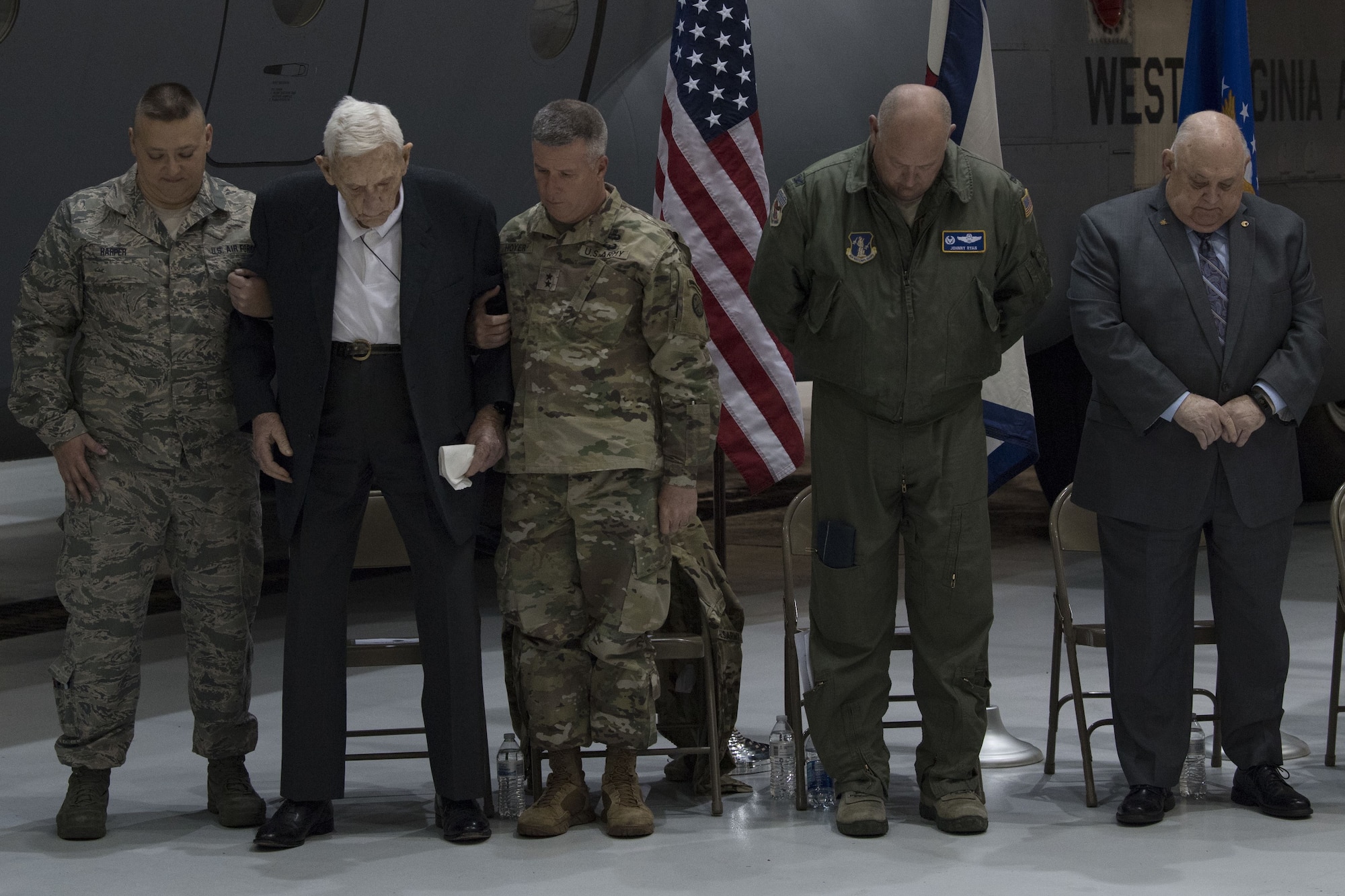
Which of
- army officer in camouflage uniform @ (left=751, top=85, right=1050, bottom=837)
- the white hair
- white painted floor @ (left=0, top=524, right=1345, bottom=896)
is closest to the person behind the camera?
white painted floor @ (left=0, top=524, right=1345, bottom=896)

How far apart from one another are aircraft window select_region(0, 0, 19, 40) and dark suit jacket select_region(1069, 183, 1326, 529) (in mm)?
3596

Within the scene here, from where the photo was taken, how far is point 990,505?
35.1 feet

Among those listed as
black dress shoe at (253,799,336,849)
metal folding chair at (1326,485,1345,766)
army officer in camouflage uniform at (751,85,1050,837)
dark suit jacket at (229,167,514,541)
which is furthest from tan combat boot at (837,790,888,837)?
metal folding chair at (1326,485,1345,766)

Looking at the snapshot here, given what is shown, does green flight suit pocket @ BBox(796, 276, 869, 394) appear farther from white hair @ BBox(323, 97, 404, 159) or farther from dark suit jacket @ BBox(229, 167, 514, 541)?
white hair @ BBox(323, 97, 404, 159)

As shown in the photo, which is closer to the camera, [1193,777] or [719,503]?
[1193,777]

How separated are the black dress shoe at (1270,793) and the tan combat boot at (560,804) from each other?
1.74m

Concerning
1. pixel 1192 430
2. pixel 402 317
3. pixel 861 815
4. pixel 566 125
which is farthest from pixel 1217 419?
pixel 402 317

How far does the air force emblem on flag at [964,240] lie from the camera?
4355 mm

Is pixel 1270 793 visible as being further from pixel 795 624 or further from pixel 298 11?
pixel 298 11

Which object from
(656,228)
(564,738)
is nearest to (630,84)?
(656,228)

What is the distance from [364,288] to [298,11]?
2426 millimetres

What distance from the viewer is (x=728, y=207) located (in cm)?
540

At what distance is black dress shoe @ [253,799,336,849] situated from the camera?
430cm

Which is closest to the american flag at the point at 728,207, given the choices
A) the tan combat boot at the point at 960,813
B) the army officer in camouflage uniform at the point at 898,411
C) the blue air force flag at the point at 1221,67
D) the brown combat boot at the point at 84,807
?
the army officer in camouflage uniform at the point at 898,411
